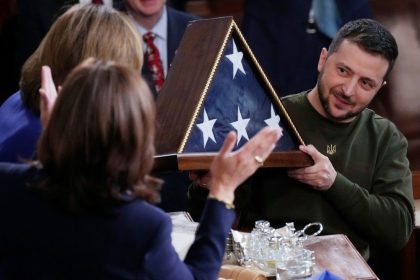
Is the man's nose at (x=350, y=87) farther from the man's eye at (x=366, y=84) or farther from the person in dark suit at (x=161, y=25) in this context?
the person in dark suit at (x=161, y=25)

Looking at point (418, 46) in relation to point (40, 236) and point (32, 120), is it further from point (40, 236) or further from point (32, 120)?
point (40, 236)

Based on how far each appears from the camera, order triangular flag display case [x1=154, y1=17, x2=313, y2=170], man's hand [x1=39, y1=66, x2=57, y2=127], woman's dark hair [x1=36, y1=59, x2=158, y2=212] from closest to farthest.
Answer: woman's dark hair [x1=36, y1=59, x2=158, y2=212] < man's hand [x1=39, y1=66, x2=57, y2=127] < triangular flag display case [x1=154, y1=17, x2=313, y2=170]

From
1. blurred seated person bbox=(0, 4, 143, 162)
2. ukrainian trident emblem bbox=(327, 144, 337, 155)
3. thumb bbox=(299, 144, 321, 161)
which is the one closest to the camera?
blurred seated person bbox=(0, 4, 143, 162)

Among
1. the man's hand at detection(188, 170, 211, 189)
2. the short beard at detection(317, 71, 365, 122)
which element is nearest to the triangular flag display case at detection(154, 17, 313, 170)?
the man's hand at detection(188, 170, 211, 189)

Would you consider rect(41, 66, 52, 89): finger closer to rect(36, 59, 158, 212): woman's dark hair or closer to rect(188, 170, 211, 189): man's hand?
rect(36, 59, 158, 212): woman's dark hair

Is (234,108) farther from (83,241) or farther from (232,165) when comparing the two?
(83,241)

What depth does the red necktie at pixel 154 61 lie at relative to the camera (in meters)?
3.42

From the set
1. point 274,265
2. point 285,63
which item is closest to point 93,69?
point 274,265

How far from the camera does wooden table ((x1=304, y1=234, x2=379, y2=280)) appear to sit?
207cm

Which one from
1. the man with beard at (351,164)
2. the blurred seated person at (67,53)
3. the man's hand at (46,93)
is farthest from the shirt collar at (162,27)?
the man's hand at (46,93)

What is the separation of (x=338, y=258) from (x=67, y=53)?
842 millimetres

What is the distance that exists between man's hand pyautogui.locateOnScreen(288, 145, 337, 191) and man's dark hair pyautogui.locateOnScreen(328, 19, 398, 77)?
15.1 inches

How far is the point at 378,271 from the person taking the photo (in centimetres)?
297

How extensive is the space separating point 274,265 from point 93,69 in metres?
0.77
